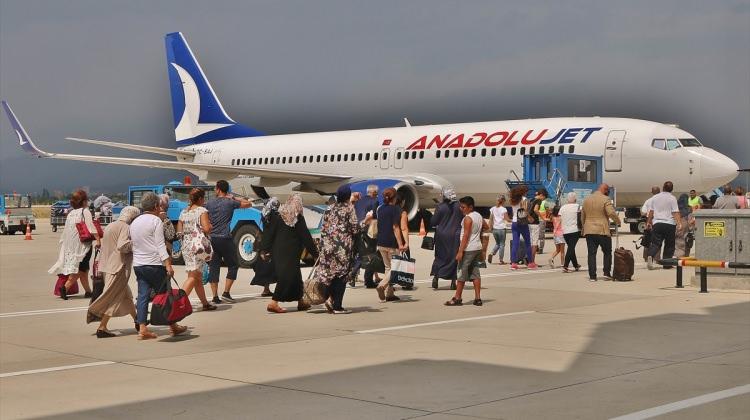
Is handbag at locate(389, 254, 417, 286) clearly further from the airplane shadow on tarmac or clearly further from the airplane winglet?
the airplane winglet

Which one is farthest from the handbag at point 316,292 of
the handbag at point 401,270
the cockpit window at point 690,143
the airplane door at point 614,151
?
the cockpit window at point 690,143

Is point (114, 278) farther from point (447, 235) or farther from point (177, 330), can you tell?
point (447, 235)

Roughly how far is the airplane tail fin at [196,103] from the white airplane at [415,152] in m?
0.04

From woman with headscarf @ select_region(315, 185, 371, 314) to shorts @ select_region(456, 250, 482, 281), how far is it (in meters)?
1.56

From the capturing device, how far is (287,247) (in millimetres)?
13531

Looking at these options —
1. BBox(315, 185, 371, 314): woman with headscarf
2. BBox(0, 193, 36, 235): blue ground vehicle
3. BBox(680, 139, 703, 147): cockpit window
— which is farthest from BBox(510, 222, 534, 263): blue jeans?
BBox(0, 193, 36, 235): blue ground vehicle

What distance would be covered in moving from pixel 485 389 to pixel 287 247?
19.4ft

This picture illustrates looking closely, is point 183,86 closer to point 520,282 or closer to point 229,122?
point 229,122

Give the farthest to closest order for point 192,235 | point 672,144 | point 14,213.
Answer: point 14,213
point 672,144
point 192,235

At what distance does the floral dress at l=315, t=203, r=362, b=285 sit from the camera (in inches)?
526

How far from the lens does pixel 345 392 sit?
803 centimetres

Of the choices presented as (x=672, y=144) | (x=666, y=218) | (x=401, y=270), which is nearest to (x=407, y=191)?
(x=672, y=144)

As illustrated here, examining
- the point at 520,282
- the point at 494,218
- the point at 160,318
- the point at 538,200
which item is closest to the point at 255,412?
the point at 160,318

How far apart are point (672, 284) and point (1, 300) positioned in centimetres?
1070
